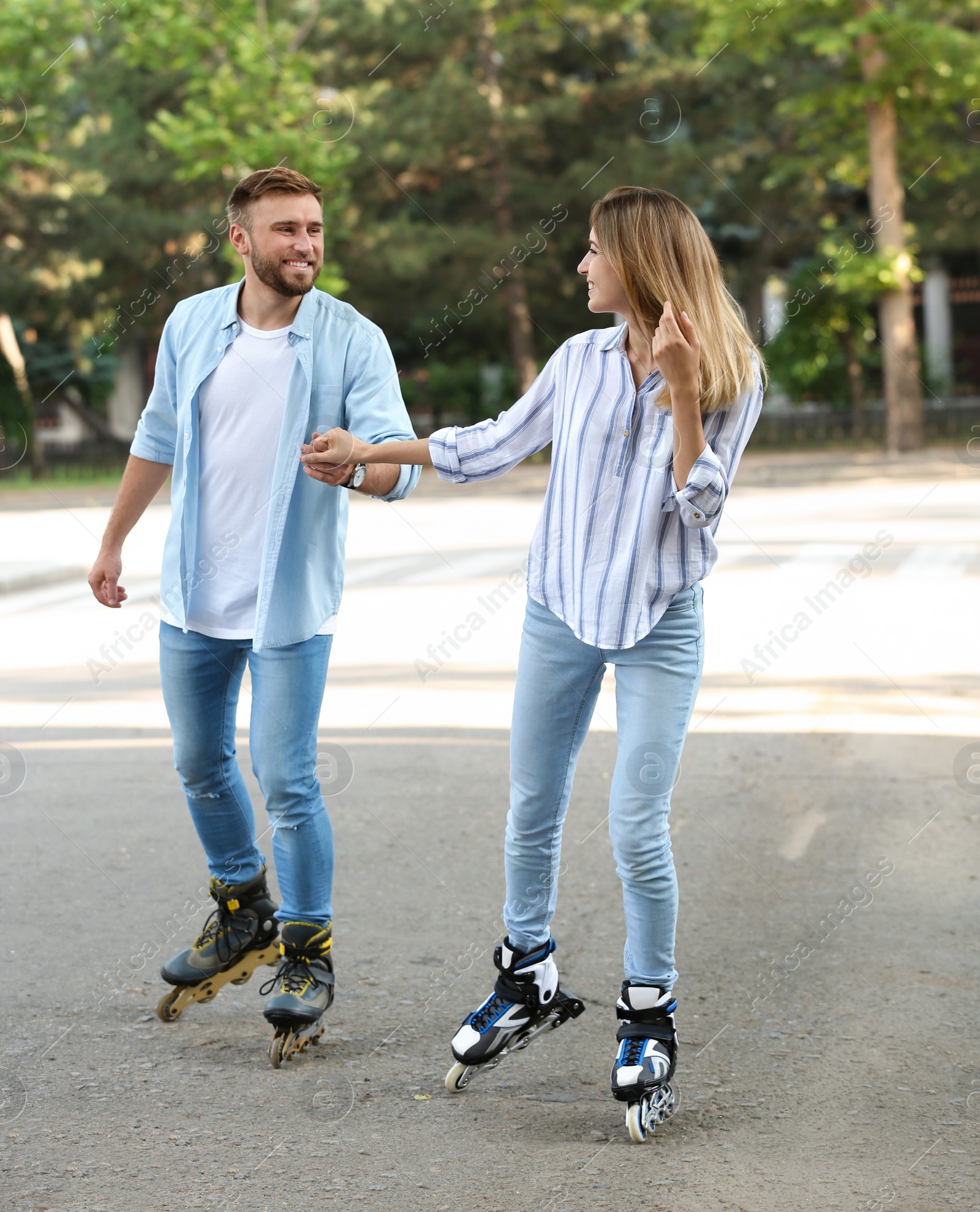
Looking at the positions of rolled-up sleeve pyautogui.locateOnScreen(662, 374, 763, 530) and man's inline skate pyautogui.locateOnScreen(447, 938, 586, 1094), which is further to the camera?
man's inline skate pyautogui.locateOnScreen(447, 938, 586, 1094)

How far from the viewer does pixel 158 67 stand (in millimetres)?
25625

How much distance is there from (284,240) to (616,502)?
1057 mm

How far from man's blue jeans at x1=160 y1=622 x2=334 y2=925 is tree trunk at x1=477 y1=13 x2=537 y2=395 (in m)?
25.8

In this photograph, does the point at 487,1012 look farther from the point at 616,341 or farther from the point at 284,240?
the point at 284,240

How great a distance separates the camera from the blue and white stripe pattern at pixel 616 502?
336 centimetres

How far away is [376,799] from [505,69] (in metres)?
27.6

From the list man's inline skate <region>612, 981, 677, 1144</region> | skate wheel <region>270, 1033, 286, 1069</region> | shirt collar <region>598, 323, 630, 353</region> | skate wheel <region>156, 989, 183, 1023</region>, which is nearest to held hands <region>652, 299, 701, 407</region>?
shirt collar <region>598, 323, 630, 353</region>

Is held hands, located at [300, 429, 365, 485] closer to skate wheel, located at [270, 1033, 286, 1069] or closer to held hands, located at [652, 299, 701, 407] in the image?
held hands, located at [652, 299, 701, 407]

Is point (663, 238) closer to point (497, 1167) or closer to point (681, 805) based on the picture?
point (497, 1167)

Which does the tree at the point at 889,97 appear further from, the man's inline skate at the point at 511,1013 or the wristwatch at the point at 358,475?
the man's inline skate at the point at 511,1013

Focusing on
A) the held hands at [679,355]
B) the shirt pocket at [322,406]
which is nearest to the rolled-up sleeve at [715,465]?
the held hands at [679,355]

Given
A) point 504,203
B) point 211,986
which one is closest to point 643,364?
point 211,986

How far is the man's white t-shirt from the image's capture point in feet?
12.4

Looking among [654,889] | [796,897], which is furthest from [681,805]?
[654,889]
